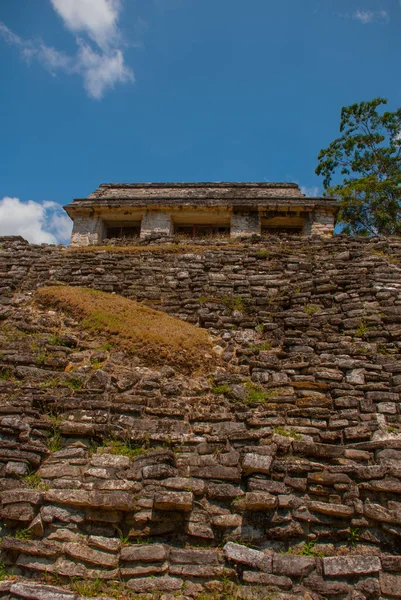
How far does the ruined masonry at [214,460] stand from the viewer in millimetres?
4270

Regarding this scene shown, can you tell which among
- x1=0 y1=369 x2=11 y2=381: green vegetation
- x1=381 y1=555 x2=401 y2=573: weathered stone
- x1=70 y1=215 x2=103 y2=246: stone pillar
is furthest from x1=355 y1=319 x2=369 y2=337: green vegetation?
x1=70 y1=215 x2=103 y2=246: stone pillar

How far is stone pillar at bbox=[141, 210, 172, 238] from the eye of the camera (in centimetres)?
1634

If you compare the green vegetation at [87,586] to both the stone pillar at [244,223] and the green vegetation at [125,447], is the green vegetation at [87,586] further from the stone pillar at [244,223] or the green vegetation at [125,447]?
the stone pillar at [244,223]

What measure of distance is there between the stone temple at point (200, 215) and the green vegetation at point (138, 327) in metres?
6.86

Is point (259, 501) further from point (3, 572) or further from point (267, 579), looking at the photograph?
point (3, 572)

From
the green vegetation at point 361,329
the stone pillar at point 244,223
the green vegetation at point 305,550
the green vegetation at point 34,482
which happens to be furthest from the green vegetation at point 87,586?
the stone pillar at point 244,223

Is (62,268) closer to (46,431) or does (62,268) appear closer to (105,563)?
(46,431)

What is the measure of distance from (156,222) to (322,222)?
5.93 metres

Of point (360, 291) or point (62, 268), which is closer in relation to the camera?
point (360, 291)

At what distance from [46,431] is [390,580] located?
407 cm

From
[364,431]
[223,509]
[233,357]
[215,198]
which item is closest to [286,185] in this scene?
[215,198]

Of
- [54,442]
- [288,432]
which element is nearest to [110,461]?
[54,442]

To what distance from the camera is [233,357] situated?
7688 millimetres

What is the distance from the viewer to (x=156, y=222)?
16.5m
